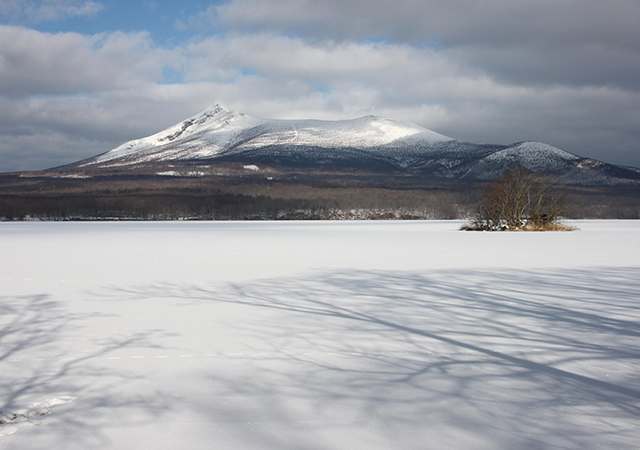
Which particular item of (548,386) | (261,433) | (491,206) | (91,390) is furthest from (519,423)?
(491,206)

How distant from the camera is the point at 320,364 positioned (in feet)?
18.4

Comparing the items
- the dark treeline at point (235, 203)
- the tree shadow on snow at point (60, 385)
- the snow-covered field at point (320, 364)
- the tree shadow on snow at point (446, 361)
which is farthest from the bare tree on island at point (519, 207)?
the dark treeline at point (235, 203)

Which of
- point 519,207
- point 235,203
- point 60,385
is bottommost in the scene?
point 60,385

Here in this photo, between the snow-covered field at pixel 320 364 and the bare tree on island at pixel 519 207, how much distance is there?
29.0m

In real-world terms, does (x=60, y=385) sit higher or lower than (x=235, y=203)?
lower

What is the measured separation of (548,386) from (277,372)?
2.41 meters

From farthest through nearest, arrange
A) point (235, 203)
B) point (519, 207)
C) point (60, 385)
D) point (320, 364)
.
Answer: point (235, 203), point (519, 207), point (320, 364), point (60, 385)

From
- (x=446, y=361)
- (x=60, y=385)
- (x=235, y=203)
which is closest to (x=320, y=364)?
(x=446, y=361)

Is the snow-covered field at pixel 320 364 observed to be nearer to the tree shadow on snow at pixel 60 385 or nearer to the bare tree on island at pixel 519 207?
the tree shadow on snow at pixel 60 385

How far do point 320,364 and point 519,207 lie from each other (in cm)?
3695

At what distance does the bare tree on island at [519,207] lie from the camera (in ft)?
128

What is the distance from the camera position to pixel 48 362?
5660 mm

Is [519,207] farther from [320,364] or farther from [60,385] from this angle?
[60,385]

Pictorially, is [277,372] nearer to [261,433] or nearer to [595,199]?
[261,433]
